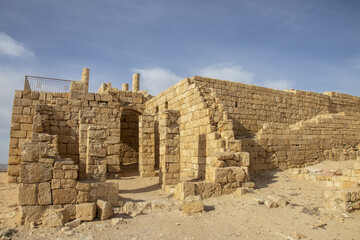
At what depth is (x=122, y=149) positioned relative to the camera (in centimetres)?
1727

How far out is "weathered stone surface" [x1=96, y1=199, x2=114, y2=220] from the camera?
A: 619 cm

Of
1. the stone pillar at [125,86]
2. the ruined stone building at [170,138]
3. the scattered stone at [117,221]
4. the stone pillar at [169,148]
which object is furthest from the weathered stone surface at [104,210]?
the stone pillar at [125,86]

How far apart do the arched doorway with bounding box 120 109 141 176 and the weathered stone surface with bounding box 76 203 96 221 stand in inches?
426

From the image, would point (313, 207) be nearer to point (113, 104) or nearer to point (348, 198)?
point (348, 198)

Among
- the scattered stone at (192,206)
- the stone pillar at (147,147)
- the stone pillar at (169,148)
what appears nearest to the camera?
the scattered stone at (192,206)

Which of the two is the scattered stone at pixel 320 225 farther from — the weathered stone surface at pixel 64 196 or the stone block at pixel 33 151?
the stone block at pixel 33 151

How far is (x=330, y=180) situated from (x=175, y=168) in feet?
18.8

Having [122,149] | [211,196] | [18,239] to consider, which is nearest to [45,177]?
[18,239]

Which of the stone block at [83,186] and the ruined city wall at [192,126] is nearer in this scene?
the stone block at [83,186]

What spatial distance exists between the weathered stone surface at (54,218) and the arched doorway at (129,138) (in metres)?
11.1

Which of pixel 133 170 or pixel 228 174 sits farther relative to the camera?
pixel 133 170

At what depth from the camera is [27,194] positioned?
593cm

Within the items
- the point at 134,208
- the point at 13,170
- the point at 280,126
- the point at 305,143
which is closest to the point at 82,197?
the point at 134,208

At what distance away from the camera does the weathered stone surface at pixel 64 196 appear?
612 cm
